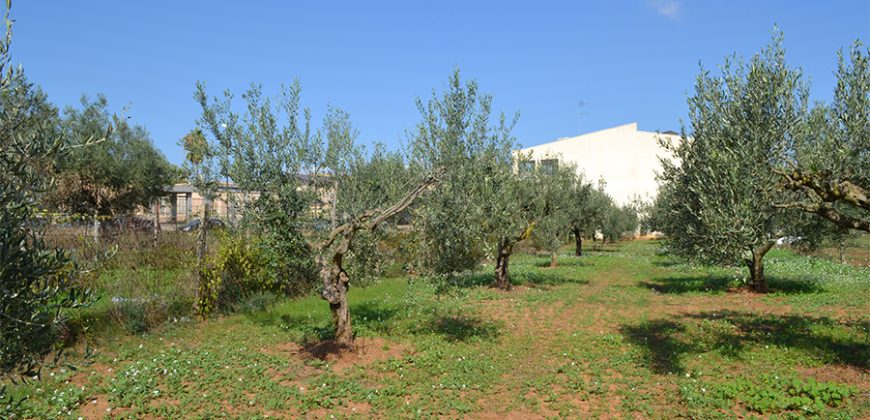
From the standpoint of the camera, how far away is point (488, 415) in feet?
28.2

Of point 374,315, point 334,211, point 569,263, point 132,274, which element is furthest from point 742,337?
point 569,263

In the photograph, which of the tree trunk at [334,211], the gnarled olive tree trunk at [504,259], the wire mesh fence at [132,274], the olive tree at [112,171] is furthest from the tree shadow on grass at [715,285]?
the olive tree at [112,171]

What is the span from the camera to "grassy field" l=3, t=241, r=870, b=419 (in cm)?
869

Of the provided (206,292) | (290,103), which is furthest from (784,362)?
(206,292)

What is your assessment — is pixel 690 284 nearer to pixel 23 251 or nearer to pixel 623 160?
pixel 23 251

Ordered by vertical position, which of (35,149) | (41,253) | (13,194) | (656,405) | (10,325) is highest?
(35,149)

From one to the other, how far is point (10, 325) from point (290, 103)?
830 centimetres

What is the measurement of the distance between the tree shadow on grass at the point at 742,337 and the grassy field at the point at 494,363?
41 millimetres

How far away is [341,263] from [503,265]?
1009 centimetres

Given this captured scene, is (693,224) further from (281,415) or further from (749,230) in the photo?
(281,415)

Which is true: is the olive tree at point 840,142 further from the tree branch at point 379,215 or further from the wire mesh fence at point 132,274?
the wire mesh fence at point 132,274

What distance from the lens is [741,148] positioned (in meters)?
9.75

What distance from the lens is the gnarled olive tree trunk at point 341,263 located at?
1081 cm

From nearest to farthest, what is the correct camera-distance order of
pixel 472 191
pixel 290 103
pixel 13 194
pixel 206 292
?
1. pixel 13 194
2. pixel 472 191
3. pixel 290 103
4. pixel 206 292
